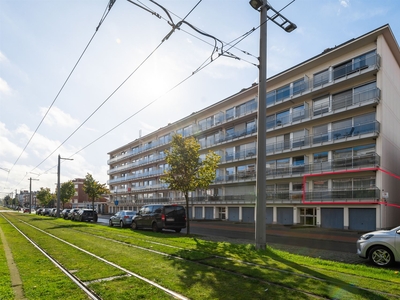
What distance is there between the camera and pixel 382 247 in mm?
8320

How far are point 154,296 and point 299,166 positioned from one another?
25724 mm

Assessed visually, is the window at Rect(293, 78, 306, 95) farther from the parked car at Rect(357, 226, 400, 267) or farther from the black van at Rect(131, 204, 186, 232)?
the parked car at Rect(357, 226, 400, 267)

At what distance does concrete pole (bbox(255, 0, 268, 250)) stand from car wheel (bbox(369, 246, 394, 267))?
3.09 meters

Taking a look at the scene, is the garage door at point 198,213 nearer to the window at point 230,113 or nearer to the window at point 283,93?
the window at point 230,113

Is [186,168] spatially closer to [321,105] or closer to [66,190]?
[321,105]

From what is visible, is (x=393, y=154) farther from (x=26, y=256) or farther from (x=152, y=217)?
(x=26, y=256)

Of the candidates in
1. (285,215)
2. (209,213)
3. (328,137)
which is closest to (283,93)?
(328,137)

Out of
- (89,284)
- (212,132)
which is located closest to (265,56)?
(89,284)

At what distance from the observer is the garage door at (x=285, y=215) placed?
96.2 feet

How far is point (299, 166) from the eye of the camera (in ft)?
93.3

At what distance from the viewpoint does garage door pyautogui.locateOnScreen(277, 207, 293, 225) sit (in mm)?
29317

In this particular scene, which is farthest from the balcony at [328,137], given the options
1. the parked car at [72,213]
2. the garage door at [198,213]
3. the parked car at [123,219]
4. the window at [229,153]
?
the parked car at [72,213]

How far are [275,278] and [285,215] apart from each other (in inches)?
993

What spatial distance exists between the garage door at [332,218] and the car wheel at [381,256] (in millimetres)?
17784
